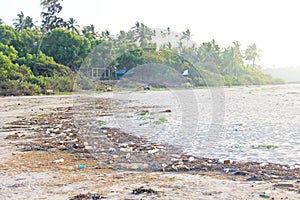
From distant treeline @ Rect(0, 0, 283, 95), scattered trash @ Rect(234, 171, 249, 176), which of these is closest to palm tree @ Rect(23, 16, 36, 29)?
distant treeline @ Rect(0, 0, 283, 95)

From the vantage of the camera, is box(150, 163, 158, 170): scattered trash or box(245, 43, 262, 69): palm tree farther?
box(245, 43, 262, 69): palm tree

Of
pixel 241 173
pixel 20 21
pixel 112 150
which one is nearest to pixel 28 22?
pixel 20 21

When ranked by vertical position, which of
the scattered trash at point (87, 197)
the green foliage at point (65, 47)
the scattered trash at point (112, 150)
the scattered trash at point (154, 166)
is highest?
the green foliage at point (65, 47)

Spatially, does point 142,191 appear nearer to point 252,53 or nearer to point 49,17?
point 49,17

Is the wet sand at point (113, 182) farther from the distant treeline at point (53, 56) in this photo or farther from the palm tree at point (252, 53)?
the palm tree at point (252, 53)

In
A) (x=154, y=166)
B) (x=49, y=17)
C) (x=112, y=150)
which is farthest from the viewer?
(x=49, y=17)

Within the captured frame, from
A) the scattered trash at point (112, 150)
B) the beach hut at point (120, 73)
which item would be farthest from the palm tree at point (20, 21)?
the scattered trash at point (112, 150)

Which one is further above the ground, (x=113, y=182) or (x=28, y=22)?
(x=28, y=22)

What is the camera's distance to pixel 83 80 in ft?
153

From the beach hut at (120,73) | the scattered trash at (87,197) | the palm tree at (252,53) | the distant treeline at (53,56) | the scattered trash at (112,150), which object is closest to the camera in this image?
the scattered trash at (87,197)

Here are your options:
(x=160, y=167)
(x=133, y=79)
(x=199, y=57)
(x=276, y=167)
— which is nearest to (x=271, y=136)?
(x=276, y=167)

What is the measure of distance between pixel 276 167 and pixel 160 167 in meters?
1.80

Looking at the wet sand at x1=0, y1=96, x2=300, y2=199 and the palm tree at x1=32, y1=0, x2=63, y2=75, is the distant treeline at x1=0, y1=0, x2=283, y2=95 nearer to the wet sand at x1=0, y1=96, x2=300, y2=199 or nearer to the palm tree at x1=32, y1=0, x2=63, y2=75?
the palm tree at x1=32, y1=0, x2=63, y2=75

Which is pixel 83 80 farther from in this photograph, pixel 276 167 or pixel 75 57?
pixel 276 167
